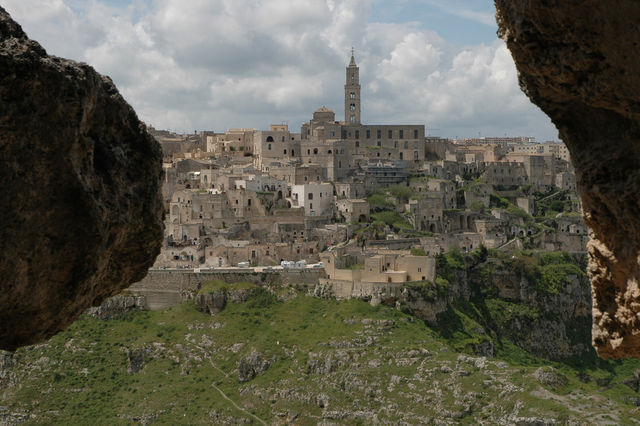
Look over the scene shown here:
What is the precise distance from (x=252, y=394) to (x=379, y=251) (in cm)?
1541

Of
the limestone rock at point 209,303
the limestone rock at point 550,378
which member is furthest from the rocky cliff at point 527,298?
the limestone rock at point 209,303

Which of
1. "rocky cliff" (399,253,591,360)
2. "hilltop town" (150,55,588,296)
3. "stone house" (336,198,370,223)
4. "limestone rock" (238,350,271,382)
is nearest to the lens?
"limestone rock" (238,350,271,382)

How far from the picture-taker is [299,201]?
70750mm

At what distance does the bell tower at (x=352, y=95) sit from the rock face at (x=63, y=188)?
92989 millimetres

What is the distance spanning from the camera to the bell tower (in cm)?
10250

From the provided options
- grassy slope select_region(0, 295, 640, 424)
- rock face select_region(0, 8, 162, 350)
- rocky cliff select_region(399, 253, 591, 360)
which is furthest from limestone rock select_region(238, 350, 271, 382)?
rock face select_region(0, 8, 162, 350)

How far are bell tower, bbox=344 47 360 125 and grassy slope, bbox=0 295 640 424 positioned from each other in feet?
164

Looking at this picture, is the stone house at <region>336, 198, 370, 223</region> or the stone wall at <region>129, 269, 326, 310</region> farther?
the stone house at <region>336, 198, 370, 223</region>

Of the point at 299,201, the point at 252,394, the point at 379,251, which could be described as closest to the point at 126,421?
the point at 252,394

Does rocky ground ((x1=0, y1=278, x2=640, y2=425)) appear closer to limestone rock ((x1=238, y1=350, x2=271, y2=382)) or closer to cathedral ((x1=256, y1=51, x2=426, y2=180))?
limestone rock ((x1=238, y1=350, x2=271, y2=382))

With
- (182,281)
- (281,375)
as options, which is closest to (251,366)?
(281,375)

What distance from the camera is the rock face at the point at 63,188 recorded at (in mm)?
6965

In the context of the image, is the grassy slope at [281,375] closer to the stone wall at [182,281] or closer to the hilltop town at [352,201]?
the stone wall at [182,281]

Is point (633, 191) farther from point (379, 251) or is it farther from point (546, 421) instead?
point (379, 251)
